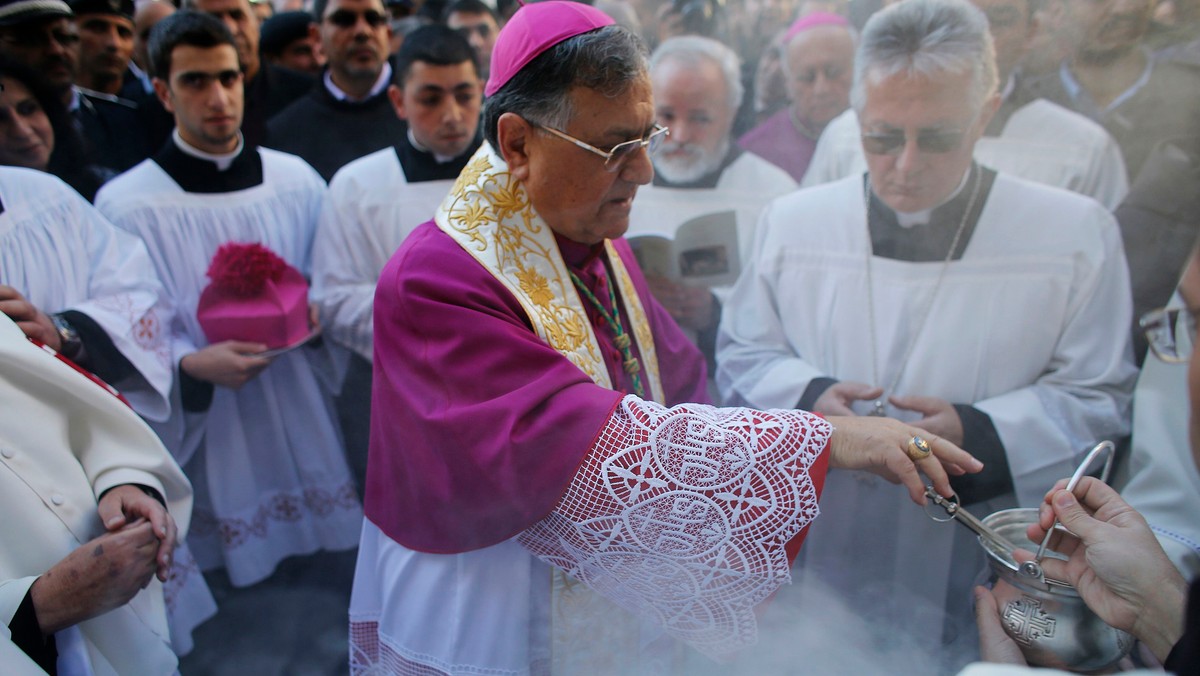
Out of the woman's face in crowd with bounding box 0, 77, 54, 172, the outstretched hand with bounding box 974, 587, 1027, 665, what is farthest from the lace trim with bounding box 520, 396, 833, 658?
the woman's face in crowd with bounding box 0, 77, 54, 172

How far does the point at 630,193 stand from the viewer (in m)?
1.69

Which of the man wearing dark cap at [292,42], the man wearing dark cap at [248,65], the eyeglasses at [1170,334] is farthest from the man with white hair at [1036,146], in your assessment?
the man wearing dark cap at [292,42]

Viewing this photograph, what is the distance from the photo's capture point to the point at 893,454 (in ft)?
4.70

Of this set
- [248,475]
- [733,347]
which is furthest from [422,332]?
[248,475]

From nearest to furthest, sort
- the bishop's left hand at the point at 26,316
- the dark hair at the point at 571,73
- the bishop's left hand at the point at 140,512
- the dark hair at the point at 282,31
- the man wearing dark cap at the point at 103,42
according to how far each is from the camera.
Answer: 1. the dark hair at the point at 571,73
2. the bishop's left hand at the point at 140,512
3. the bishop's left hand at the point at 26,316
4. the man wearing dark cap at the point at 103,42
5. the dark hair at the point at 282,31

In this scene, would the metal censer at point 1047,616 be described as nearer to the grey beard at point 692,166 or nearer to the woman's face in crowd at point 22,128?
the grey beard at point 692,166

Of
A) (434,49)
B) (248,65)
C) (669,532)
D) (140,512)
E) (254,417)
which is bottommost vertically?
(254,417)

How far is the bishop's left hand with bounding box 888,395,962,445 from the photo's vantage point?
204 centimetres

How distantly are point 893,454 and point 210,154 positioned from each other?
9.68 feet

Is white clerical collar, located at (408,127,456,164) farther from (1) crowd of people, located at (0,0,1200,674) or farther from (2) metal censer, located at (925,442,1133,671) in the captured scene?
(2) metal censer, located at (925,442,1133,671)

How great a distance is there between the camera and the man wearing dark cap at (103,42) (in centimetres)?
383

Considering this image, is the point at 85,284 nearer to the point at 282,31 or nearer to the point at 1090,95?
the point at 282,31

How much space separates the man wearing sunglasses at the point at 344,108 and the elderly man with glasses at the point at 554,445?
9.76ft

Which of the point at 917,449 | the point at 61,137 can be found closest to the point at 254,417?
the point at 61,137
